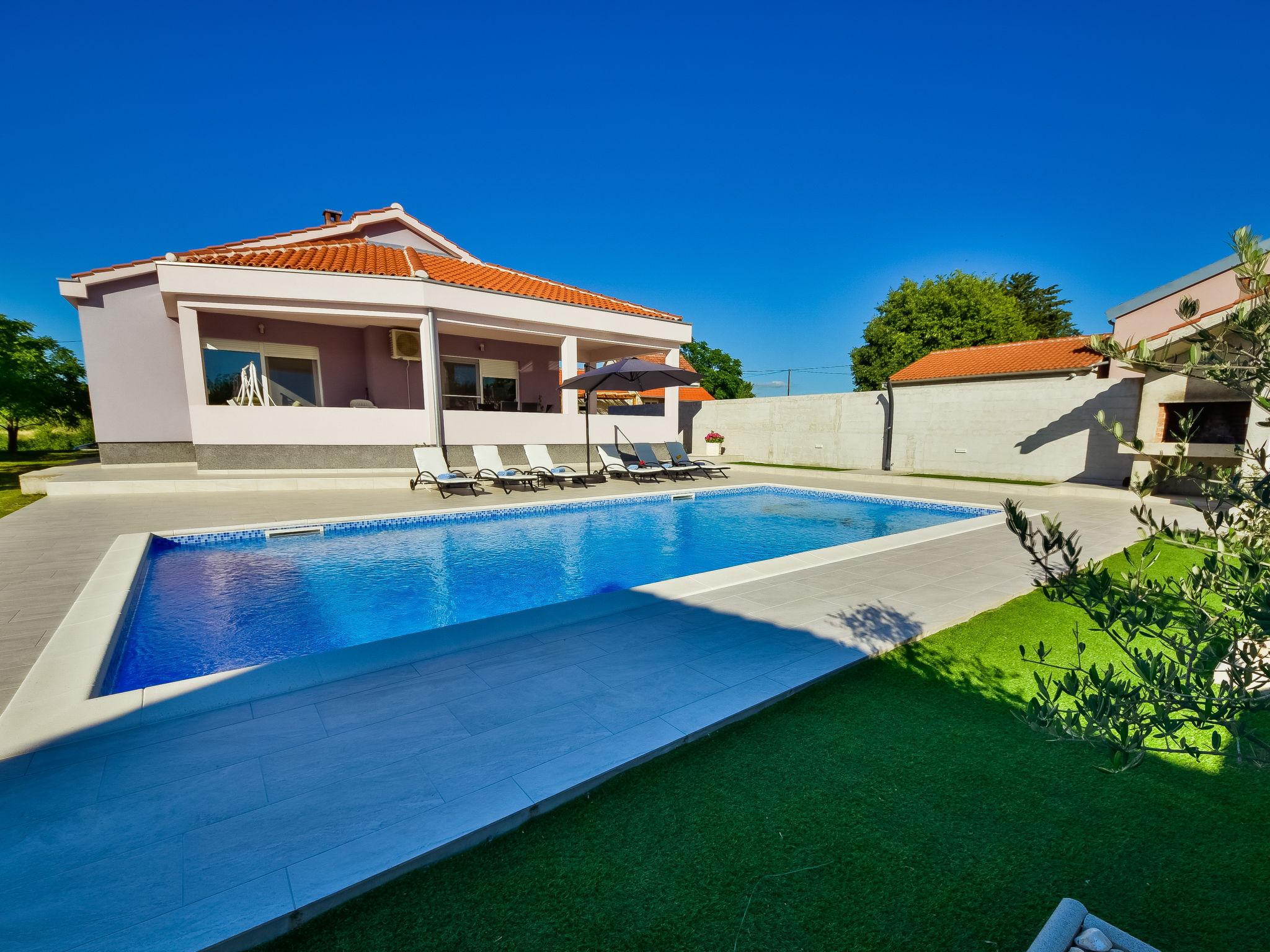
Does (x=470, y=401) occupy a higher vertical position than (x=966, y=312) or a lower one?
lower

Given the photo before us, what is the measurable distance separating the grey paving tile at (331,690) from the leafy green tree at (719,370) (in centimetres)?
6239

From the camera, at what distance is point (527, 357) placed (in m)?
17.9

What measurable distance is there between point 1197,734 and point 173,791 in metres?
5.19

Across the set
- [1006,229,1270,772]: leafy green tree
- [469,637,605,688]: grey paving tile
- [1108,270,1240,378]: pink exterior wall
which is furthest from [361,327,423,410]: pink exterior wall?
[1108,270,1240,378]: pink exterior wall

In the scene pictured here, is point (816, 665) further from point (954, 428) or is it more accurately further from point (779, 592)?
point (954, 428)

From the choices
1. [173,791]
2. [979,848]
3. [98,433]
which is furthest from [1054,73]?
[98,433]

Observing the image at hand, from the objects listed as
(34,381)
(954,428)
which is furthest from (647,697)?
(34,381)

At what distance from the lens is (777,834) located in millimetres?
2191

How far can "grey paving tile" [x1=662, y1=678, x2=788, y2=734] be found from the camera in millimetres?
2938

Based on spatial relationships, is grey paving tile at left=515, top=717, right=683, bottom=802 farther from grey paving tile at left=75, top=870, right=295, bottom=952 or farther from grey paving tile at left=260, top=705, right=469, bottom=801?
grey paving tile at left=75, top=870, right=295, bottom=952

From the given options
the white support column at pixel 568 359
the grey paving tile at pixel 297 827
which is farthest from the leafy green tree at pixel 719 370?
the grey paving tile at pixel 297 827

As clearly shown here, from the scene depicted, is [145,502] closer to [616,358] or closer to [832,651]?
[832,651]

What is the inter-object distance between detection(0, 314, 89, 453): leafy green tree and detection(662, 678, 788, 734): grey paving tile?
25927 mm

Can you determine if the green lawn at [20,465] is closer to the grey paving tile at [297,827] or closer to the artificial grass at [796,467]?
the grey paving tile at [297,827]
